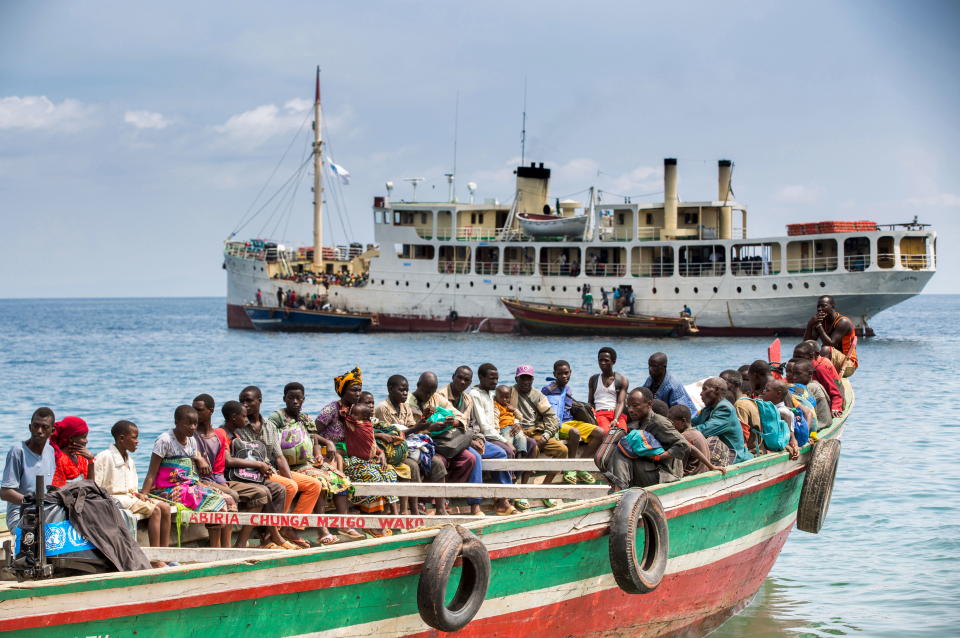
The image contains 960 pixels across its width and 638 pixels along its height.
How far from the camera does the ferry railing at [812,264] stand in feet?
156

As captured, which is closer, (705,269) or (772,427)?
(772,427)

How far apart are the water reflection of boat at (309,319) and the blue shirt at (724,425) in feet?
155

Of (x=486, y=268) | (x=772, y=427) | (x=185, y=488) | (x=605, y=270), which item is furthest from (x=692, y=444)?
(x=486, y=268)

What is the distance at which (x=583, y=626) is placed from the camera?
8.02m

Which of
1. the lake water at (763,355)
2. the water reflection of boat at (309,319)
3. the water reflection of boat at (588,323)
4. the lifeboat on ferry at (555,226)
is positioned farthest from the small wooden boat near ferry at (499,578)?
the water reflection of boat at (309,319)

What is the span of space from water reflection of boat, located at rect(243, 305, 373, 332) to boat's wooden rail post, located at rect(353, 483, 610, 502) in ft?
155

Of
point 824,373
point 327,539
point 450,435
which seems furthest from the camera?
point 824,373

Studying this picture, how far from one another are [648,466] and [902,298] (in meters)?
42.8

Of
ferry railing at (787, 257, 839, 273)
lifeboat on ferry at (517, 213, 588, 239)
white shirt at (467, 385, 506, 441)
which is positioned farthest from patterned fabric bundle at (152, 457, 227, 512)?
lifeboat on ferry at (517, 213, 588, 239)

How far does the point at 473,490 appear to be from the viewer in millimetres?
8812

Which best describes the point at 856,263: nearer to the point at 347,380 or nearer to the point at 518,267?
the point at 518,267

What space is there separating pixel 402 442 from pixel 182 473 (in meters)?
2.12

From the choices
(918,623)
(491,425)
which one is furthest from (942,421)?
(491,425)

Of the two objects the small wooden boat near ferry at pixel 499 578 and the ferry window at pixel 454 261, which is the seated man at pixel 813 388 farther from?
the ferry window at pixel 454 261
